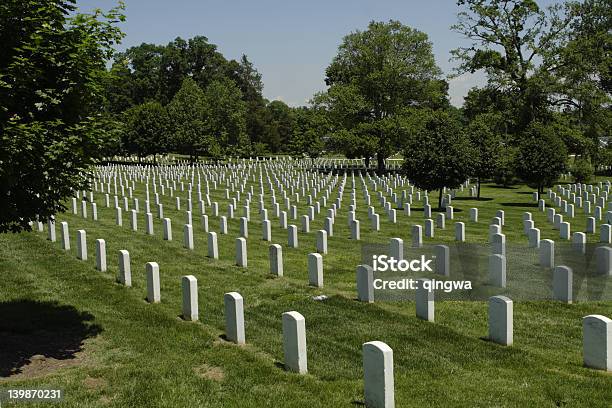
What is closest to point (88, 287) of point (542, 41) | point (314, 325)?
point (314, 325)

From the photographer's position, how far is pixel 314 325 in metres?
9.19

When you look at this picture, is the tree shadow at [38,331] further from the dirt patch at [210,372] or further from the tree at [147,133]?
the tree at [147,133]

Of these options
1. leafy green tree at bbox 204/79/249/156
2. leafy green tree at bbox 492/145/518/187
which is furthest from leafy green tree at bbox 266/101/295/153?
leafy green tree at bbox 492/145/518/187

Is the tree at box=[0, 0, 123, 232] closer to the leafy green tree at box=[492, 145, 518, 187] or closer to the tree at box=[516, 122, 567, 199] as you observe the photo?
the tree at box=[516, 122, 567, 199]

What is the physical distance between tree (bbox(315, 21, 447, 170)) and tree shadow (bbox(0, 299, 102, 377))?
4572cm

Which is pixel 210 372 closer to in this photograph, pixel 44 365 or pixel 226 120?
pixel 44 365

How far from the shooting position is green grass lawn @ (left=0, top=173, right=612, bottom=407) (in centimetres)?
649

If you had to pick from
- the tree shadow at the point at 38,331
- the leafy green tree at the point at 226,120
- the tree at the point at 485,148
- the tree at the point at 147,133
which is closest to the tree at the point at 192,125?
the leafy green tree at the point at 226,120

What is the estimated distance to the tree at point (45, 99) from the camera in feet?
23.3

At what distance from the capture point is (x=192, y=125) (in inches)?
2761

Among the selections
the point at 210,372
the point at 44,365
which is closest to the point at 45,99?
the point at 44,365

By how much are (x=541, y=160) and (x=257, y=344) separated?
93.1ft

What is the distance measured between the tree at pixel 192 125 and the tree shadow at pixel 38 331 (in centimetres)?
5973

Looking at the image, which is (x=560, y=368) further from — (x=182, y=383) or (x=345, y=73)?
(x=345, y=73)
